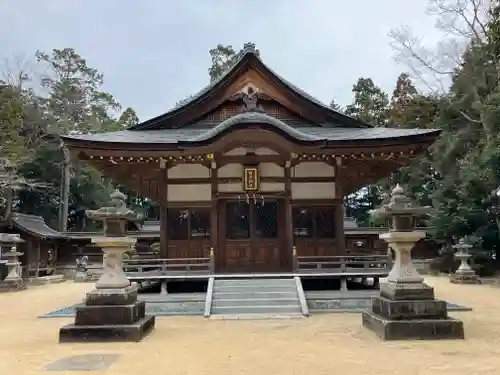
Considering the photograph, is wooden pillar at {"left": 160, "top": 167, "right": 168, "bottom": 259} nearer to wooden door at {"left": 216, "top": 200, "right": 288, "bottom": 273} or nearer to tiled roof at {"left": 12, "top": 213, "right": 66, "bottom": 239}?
wooden door at {"left": 216, "top": 200, "right": 288, "bottom": 273}

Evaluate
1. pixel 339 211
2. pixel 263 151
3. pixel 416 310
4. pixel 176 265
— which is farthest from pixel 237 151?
pixel 416 310

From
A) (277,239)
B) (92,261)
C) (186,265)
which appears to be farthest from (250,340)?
(92,261)

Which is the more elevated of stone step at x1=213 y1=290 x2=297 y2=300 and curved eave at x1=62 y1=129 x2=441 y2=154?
curved eave at x1=62 y1=129 x2=441 y2=154

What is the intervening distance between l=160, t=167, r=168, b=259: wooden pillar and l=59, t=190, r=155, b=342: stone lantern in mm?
4823

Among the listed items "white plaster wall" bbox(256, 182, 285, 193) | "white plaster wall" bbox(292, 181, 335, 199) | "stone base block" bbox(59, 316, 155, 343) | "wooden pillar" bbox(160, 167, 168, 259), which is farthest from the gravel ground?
"white plaster wall" bbox(256, 182, 285, 193)

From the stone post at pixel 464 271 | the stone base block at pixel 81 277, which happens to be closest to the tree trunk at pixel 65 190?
the stone base block at pixel 81 277

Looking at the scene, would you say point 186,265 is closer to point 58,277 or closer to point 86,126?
point 58,277

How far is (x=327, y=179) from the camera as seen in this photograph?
1302 cm

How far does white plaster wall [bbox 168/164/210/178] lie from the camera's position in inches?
517

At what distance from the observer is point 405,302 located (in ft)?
22.5

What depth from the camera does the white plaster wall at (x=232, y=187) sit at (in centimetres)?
1288

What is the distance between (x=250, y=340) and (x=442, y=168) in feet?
67.9

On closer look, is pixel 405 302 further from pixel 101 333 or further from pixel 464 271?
pixel 464 271

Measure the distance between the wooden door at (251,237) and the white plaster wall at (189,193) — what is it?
61 centimetres
